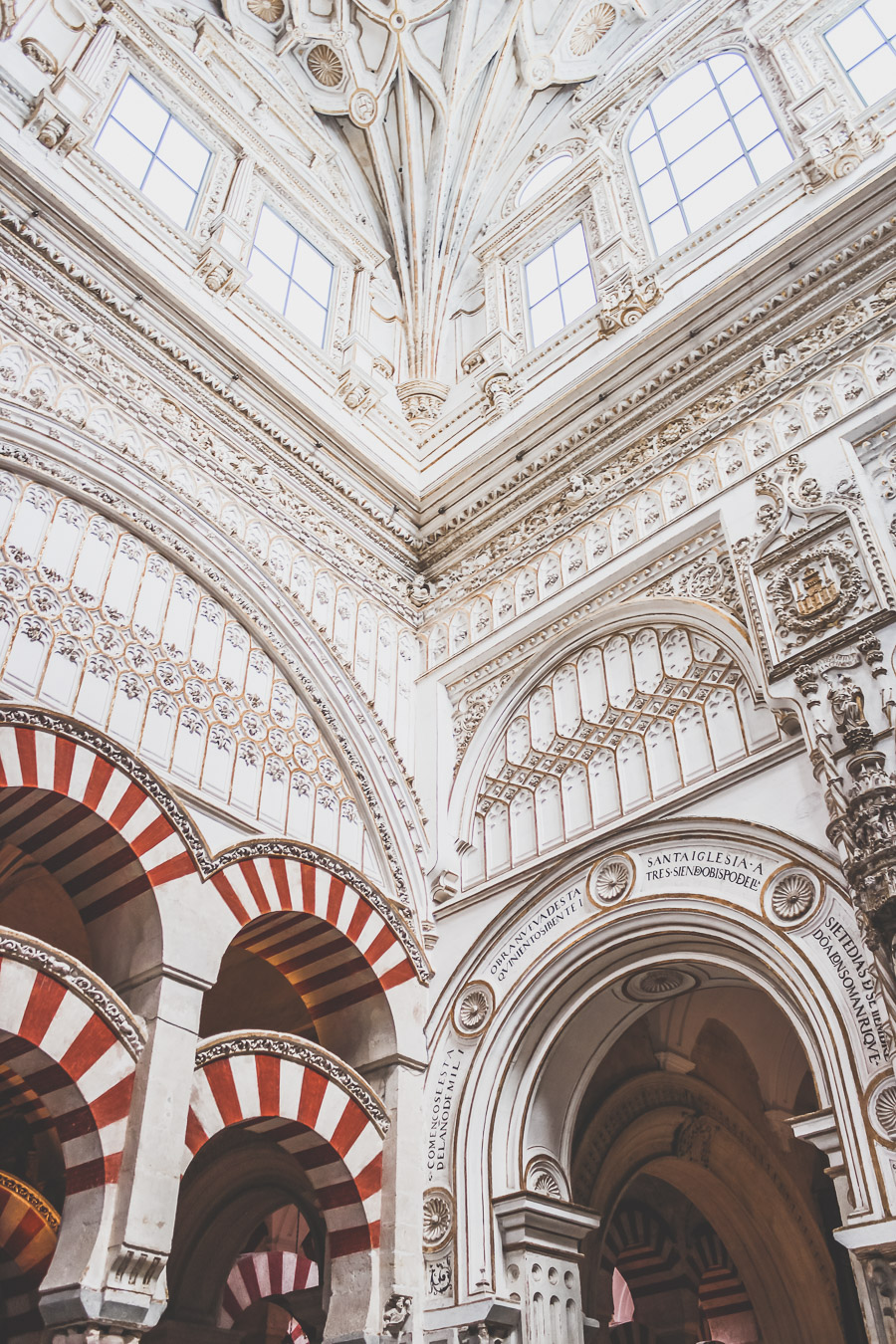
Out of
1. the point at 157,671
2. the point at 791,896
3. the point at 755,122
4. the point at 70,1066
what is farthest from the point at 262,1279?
the point at 755,122

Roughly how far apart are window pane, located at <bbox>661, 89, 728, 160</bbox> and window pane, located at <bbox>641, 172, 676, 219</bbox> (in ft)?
0.93

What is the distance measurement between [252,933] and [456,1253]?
2.11 m

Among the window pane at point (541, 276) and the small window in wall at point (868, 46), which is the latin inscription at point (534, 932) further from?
the small window in wall at point (868, 46)

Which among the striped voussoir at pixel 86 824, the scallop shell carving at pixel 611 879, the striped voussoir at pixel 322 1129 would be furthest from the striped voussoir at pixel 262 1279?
the scallop shell carving at pixel 611 879

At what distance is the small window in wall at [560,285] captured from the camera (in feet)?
30.9

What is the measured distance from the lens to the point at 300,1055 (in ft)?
18.6

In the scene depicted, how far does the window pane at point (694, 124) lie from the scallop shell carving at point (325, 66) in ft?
12.6

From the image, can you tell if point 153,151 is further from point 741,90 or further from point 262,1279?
point 262,1279

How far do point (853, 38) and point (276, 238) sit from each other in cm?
515

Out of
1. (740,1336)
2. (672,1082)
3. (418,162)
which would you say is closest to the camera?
(672,1082)

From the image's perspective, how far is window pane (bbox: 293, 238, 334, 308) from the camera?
31.8 ft

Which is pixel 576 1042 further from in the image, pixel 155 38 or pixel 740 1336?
pixel 155 38

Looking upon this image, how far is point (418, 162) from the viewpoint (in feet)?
36.6

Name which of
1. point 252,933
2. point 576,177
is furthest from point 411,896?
point 576,177
